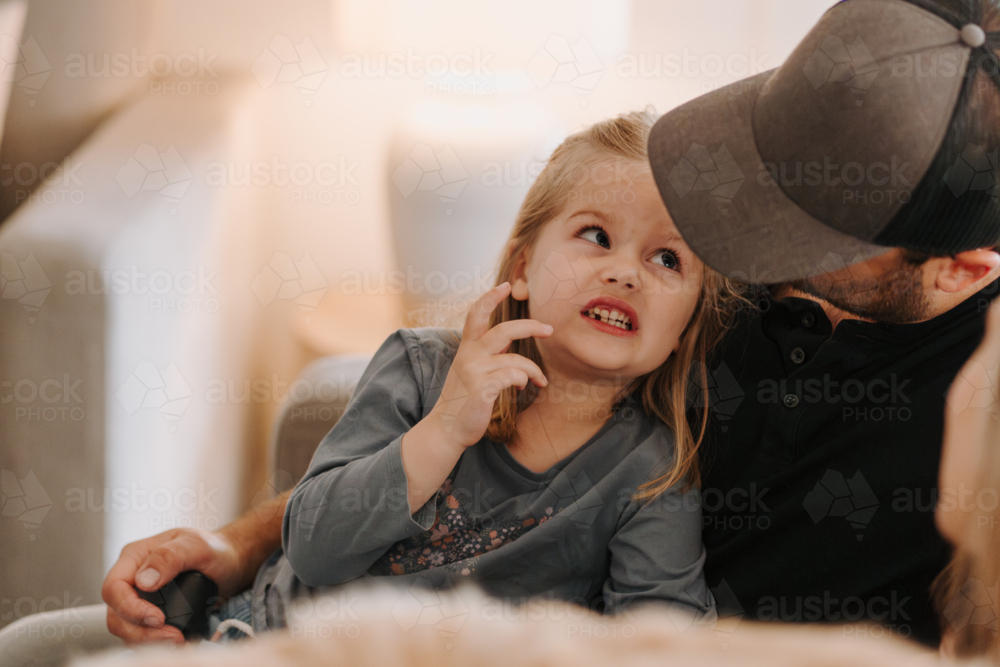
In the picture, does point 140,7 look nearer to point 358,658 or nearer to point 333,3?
point 333,3

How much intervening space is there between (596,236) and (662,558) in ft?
0.72

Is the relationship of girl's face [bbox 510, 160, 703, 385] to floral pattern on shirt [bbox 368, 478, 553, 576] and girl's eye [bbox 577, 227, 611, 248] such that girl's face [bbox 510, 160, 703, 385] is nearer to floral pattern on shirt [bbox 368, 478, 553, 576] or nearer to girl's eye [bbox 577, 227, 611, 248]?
girl's eye [bbox 577, 227, 611, 248]

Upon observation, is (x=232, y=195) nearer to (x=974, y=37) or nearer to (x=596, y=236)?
(x=596, y=236)

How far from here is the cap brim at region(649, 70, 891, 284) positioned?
16.0 inches

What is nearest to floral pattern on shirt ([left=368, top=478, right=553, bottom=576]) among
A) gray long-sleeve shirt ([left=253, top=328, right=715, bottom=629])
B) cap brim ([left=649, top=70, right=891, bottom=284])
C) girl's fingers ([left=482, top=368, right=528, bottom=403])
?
gray long-sleeve shirt ([left=253, top=328, right=715, bottom=629])

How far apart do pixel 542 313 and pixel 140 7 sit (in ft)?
1.77

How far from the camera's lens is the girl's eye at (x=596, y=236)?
46 centimetres

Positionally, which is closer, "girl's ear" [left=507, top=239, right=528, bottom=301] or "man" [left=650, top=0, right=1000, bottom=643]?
"man" [left=650, top=0, right=1000, bottom=643]

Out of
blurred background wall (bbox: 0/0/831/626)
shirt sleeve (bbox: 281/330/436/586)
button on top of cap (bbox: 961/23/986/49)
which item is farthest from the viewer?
blurred background wall (bbox: 0/0/831/626)

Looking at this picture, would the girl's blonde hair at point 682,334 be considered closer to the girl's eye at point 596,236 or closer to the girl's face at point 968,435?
the girl's eye at point 596,236

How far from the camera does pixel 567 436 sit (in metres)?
0.52

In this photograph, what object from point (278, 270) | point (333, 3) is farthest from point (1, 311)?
point (333, 3)

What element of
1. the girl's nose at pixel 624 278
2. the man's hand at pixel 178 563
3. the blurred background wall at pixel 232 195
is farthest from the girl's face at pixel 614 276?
the man's hand at pixel 178 563

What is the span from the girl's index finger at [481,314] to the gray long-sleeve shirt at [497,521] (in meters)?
0.09
